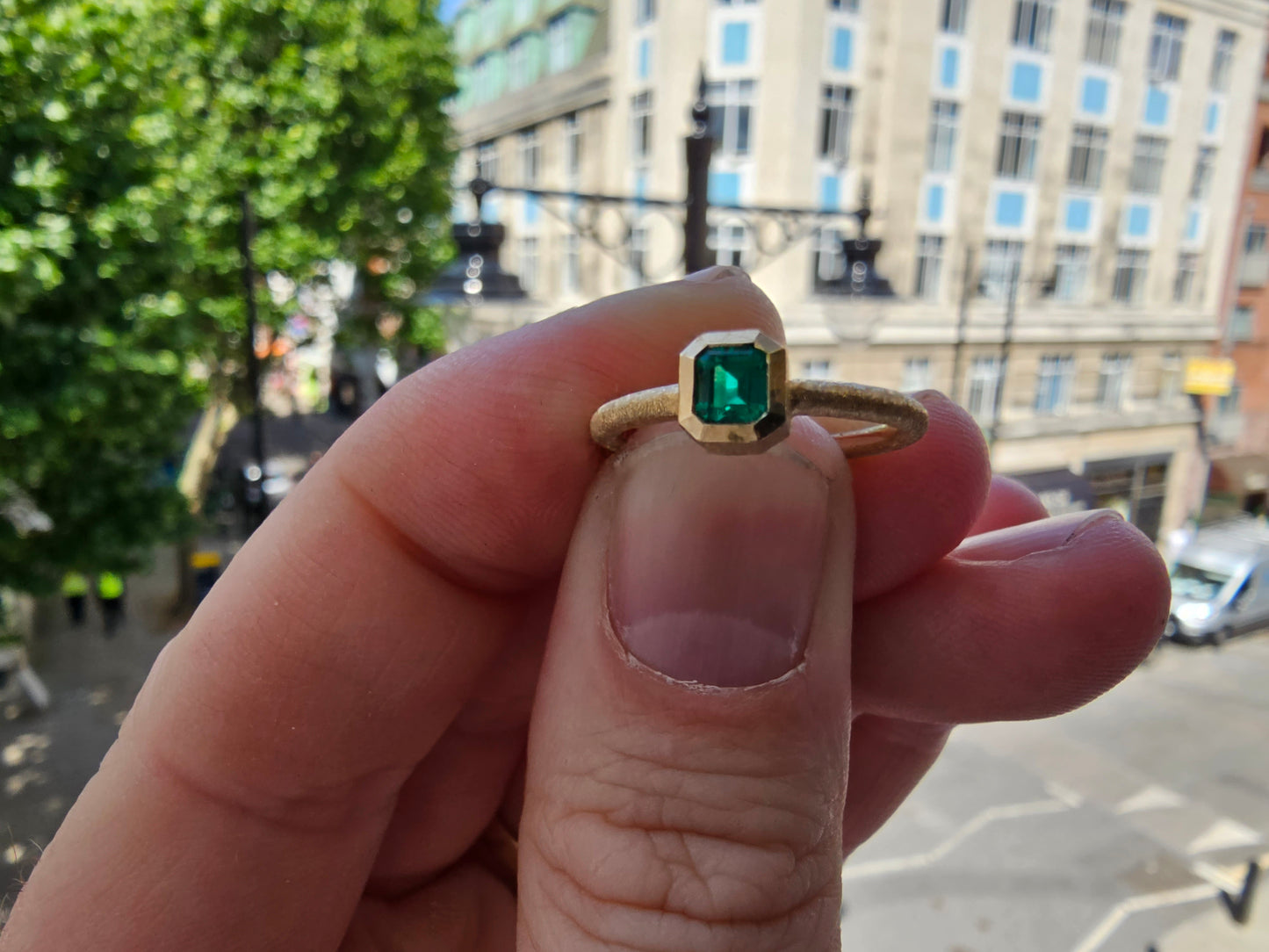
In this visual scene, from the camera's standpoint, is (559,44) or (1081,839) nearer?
(1081,839)

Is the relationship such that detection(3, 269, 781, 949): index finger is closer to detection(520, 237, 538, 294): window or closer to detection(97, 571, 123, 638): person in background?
detection(97, 571, 123, 638): person in background

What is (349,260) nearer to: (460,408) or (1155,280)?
(460,408)

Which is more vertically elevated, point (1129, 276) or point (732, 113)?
point (732, 113)

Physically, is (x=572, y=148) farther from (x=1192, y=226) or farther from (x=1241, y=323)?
(x=1241, y=323)

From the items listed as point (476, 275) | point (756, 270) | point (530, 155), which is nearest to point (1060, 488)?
point (756, 270)

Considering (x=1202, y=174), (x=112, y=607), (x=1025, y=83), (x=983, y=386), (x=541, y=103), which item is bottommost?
(x=112, y=607)

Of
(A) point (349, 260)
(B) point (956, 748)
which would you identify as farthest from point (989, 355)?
(A) point (349, 260)

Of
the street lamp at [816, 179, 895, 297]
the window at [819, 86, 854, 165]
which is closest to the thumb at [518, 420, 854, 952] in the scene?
the street lamp at [816, 179, 895, 297]
